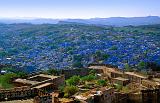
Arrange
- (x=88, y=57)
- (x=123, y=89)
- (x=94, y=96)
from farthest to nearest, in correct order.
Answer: (x=88, y=57) → (x=123, y=89) → (x=94, y=96)

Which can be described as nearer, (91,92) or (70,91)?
(91,92)

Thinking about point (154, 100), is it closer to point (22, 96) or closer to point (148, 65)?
point (22, 96)

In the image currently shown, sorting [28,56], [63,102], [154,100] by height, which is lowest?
[28,56]

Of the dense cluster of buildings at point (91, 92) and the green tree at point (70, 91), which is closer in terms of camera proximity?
the dense cluster of buildings at point (91, 92)

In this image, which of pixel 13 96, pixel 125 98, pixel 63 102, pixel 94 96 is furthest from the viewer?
pixel 125 98

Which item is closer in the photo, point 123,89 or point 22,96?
point 22,96

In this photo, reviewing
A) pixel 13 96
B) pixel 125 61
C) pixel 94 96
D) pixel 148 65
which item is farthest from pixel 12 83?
pixel 125 61

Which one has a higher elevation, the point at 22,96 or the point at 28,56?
the point at 22,96

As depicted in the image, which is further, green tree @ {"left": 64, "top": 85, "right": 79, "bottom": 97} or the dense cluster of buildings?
green tree @ {"left": 64, "top": 85, "right": 79, "bottom": 97}
